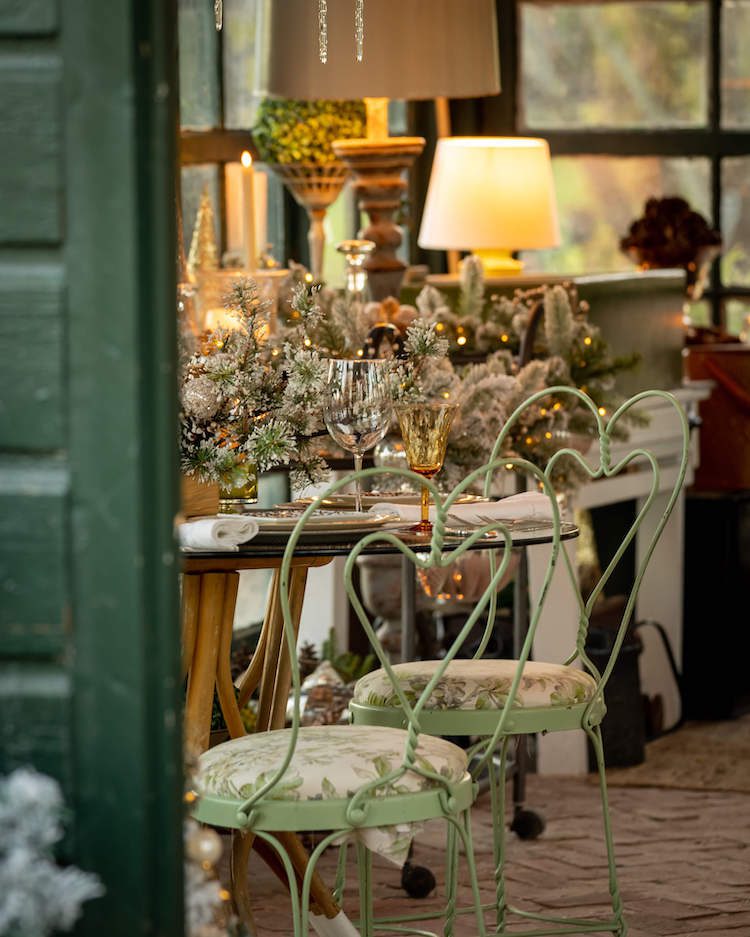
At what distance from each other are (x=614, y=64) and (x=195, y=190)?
2.09 metres

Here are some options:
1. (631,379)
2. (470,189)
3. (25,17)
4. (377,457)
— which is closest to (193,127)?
(470,189)

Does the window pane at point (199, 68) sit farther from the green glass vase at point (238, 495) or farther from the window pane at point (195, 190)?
the green glass vase at point (238, 495)

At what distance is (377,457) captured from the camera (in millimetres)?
3568

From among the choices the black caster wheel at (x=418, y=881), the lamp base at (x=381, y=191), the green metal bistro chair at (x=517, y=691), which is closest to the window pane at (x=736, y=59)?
the lamp base at (x=381, y=191)

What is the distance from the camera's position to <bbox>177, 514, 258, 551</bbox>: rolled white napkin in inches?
99.0

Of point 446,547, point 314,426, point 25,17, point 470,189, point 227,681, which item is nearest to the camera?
point 25,17

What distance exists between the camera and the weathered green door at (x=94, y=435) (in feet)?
5.50

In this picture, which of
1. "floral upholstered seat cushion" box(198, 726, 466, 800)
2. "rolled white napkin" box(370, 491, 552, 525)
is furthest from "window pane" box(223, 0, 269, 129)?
"floral upholstered seat cushion" box(198, 726, 466, 800)

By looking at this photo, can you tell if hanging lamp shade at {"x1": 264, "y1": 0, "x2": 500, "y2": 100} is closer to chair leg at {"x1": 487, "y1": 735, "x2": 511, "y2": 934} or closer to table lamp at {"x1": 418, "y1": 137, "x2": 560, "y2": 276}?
chair leg at {"x1": 487, "y1": 735, "x2": 511, "y2": 934}

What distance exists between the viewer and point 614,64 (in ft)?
21.4

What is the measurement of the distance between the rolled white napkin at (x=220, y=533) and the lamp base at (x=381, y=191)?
179cm

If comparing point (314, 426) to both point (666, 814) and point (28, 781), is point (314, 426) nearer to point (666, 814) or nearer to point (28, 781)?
point (28, 781)

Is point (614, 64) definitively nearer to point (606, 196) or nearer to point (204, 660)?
point (606, 196)

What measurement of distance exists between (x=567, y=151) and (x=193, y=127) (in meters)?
1.89
